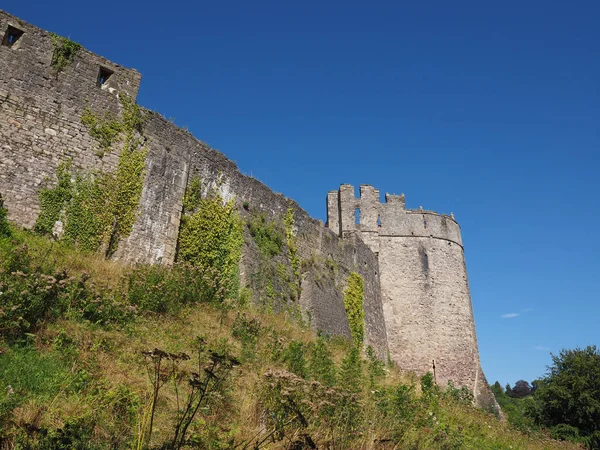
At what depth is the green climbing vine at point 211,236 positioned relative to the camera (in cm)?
1316

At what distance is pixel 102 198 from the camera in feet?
37.1

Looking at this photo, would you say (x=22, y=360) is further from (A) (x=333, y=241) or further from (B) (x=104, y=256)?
(A) (x=333, y=241)

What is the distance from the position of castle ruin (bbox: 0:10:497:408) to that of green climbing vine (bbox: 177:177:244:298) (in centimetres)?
34

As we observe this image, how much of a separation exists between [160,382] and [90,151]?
7865 millimetres

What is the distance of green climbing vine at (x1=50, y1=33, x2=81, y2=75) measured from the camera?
37.8 feet

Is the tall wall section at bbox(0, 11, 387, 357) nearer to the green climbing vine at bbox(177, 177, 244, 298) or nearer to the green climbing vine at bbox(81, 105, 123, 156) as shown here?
the green climbing vine at bbox(81, 105, 123, 156)

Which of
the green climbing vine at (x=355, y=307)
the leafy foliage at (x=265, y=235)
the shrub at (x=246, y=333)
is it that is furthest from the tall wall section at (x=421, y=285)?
the shrub at (x=246, y=333)

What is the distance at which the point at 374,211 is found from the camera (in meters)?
27.9

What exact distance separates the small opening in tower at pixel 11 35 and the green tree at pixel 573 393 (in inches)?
709

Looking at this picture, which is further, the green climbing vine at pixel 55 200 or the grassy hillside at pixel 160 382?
the green climbing vine at pixel 55 200

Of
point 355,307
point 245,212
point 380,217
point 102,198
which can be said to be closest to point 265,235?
point 245,212

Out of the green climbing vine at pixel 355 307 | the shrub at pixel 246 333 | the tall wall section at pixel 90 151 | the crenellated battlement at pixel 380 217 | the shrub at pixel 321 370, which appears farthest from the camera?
the crenellated battlement at pixel 380 217

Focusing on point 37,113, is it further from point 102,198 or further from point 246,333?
point 246,333

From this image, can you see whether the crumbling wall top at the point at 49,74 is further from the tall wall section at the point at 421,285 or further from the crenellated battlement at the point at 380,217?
the crenellated battlement at the point at 380,217
